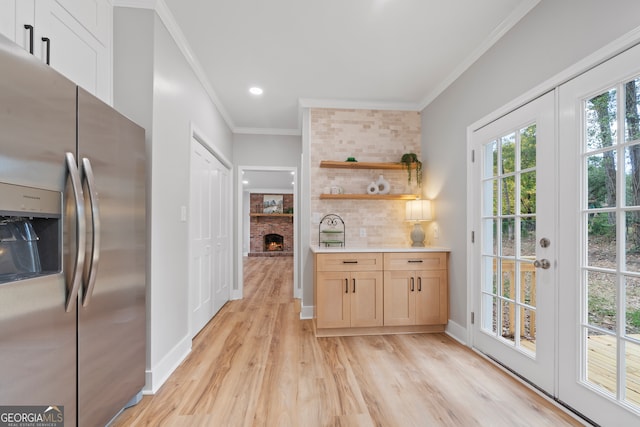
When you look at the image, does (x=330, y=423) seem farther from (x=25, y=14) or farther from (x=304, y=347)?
(x=25, y=14)

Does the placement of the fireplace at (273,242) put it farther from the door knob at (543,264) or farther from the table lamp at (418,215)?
the door knob at (543,264)

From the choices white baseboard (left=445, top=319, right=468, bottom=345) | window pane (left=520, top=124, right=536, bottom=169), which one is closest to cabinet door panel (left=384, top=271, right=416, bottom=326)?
white baseboard (left=445, top=319, right=468, bottom=345)

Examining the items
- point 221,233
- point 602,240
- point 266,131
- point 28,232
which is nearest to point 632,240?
point 602,240

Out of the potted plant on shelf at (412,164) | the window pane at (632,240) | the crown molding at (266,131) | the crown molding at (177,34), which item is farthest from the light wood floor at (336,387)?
the crown molding at (266,131)

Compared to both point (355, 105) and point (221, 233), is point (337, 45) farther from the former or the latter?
point (221, 233)

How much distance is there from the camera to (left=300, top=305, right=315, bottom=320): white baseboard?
11.5 ft

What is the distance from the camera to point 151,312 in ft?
6.26

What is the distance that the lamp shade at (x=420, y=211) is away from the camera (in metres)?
3.32

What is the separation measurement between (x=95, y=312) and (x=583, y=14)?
3024mm

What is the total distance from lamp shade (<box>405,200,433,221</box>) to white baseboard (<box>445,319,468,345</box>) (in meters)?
1.12

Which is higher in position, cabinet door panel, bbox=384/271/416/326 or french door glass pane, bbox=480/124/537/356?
french door glass pane, bbox=480/124/537/356

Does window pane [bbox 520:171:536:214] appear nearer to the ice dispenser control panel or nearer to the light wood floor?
the light wood floor

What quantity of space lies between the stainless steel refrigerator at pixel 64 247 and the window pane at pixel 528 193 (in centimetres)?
261

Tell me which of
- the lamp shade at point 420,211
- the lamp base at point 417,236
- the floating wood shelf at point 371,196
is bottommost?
the lamp base at point 417,236
